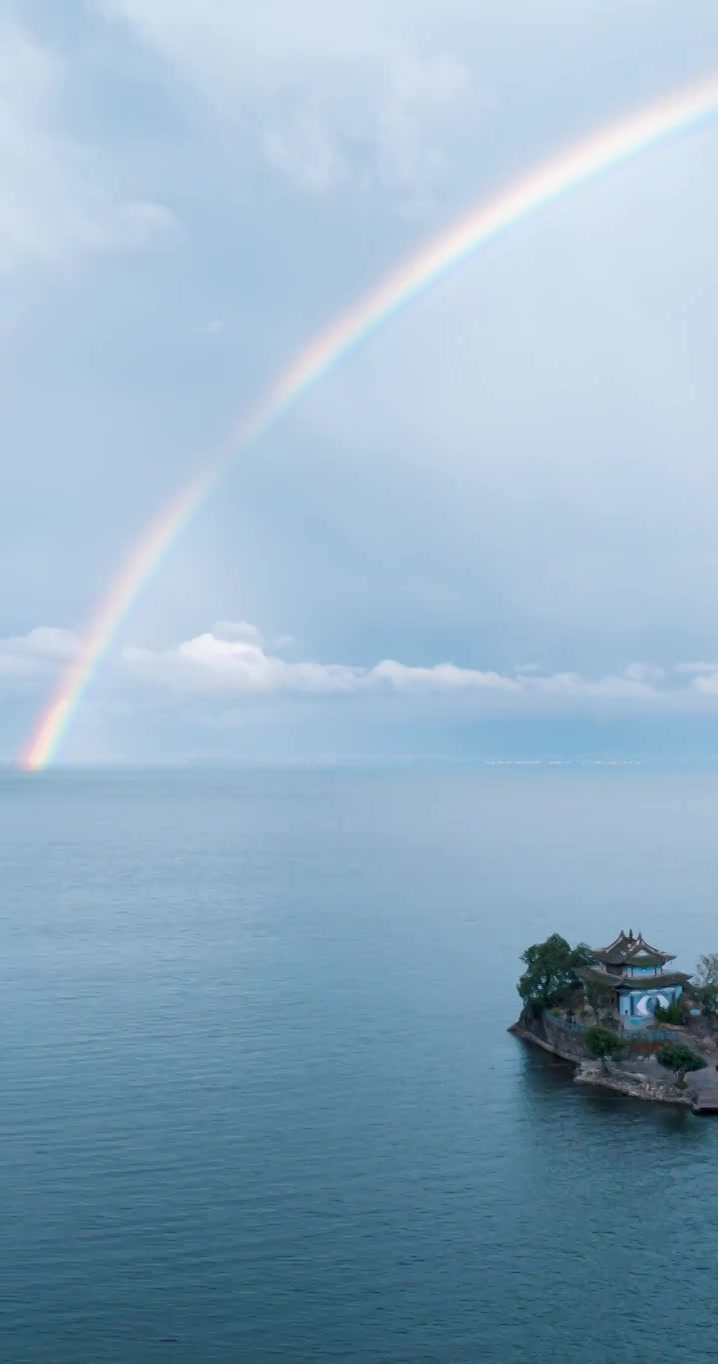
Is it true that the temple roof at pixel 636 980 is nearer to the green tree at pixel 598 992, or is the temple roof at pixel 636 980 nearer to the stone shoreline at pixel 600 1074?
the green tree at pixel 598 992

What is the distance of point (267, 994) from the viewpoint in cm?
10538

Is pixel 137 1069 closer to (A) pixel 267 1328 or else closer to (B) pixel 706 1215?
(A) pixel 267 1328

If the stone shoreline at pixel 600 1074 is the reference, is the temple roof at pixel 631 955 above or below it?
above

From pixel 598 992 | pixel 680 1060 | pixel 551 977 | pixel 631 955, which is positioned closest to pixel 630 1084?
pixel 680 1060

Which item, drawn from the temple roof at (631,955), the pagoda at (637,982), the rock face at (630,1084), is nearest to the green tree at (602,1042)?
the rock face at (630,1084)

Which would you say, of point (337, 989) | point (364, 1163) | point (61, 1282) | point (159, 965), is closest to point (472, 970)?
point (337, 989)

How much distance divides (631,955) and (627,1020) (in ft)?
17.2

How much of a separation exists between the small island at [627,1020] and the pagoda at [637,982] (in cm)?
8

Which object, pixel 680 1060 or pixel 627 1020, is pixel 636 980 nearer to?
pixel 627 1020

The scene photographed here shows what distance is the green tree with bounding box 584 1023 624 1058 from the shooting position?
7900cm

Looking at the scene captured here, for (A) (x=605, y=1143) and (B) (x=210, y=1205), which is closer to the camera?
(B) (x=210, y=1205)

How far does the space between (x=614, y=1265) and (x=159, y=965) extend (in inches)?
2931

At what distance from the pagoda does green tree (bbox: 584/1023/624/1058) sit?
638 cm

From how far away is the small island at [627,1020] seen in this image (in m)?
75.4
